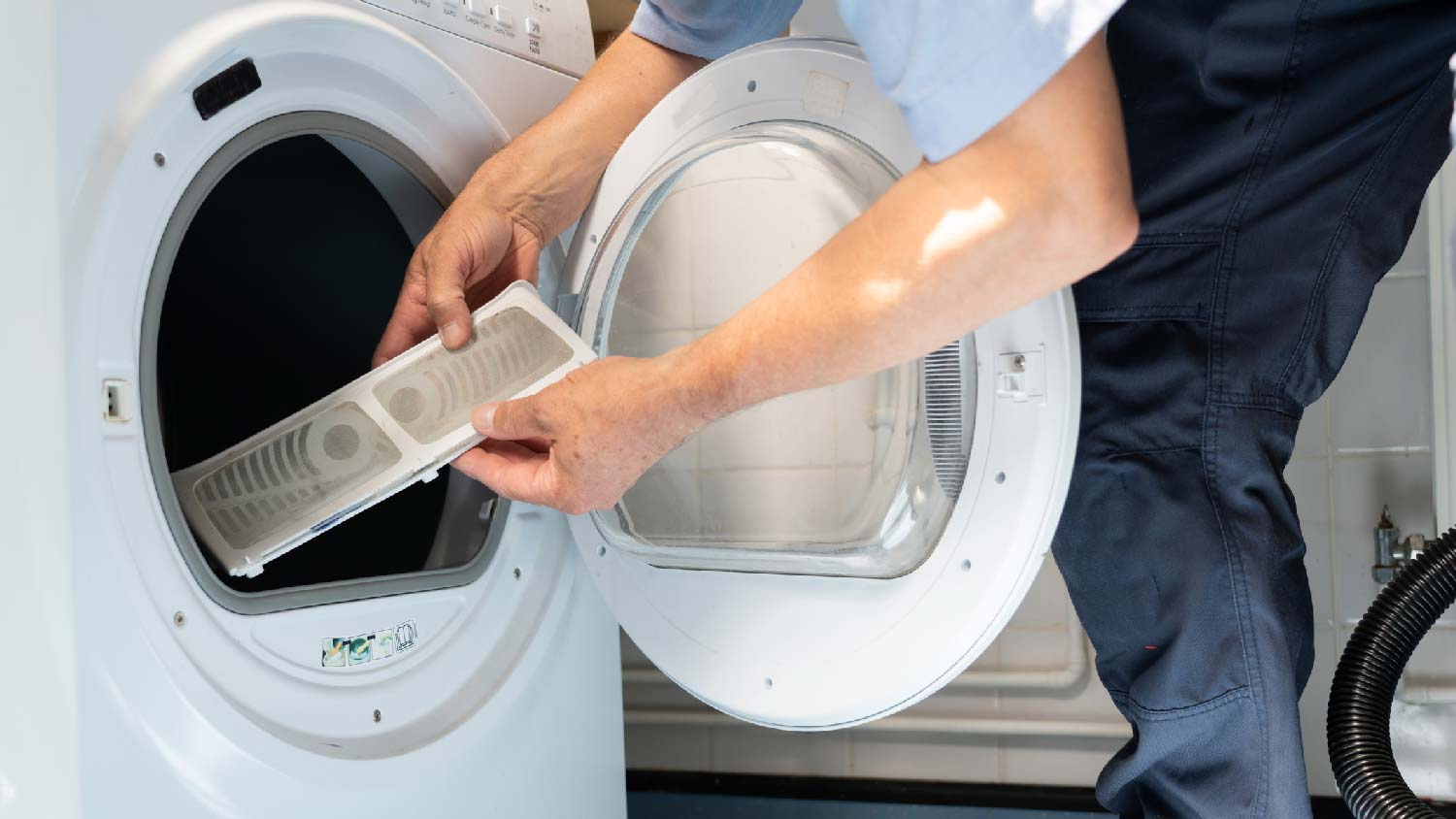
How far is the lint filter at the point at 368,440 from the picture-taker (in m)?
0.77

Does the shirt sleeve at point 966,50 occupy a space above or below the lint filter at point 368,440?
above

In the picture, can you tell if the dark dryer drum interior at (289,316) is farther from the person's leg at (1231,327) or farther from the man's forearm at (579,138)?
the person's leg at (1231,327)

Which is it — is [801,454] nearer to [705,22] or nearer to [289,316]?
[705,22]

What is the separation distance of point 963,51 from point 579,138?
463 mm

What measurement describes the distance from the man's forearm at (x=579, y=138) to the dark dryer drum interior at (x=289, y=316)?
0.29ft

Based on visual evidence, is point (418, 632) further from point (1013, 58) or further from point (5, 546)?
point (1013, 58)

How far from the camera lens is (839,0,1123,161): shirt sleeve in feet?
1.70

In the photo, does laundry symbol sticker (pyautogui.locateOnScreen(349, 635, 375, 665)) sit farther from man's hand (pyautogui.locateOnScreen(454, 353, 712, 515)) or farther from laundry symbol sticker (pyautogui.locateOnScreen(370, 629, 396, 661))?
man's hand (pyautogui.locateOnScreen(454, 353, 712, 515))

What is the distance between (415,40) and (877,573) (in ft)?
1.68

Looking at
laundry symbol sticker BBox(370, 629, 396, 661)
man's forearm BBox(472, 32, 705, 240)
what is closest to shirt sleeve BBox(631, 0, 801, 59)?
man's forearm BBox(472, 32, 705, 240)

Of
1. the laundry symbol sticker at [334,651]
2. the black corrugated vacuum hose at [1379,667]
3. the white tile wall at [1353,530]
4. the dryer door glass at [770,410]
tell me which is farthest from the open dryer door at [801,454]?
the white tile wall at [1353,530]

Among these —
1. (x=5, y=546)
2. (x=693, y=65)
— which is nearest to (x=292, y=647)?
(x=5, y=546)

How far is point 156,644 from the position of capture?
635mm

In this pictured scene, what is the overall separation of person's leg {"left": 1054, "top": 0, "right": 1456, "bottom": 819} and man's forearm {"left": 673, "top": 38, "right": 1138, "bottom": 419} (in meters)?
0.26
